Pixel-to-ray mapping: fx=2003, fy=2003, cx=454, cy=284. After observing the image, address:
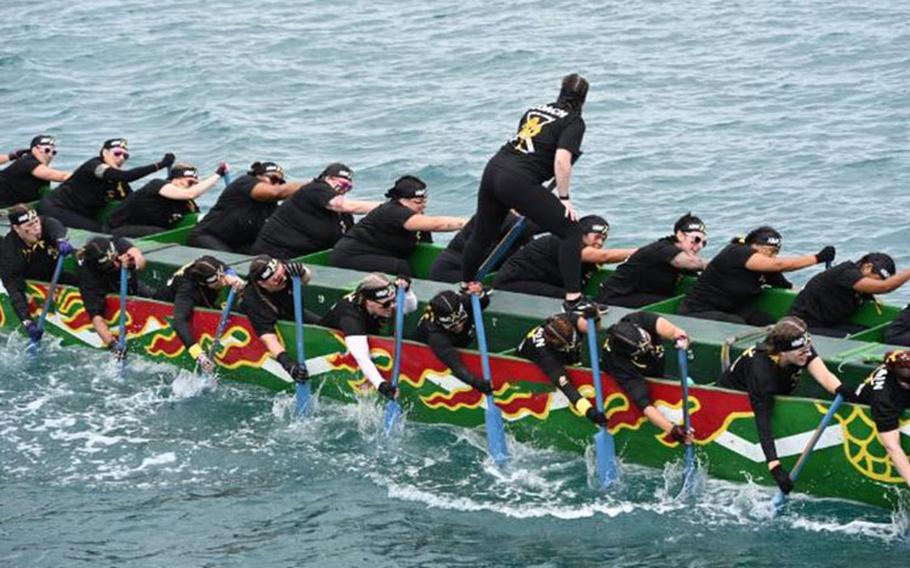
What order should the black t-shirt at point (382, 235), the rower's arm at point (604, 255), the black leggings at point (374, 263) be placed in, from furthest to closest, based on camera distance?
1. the black leggings at point (374, 263)
2. the black t-shirt at point (382, 235)
3. the rower's arm at point (604, 255)

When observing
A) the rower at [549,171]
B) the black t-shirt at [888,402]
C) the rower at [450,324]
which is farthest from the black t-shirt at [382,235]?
the black t-shirt at [888,402]

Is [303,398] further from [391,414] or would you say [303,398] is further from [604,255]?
[604,255]

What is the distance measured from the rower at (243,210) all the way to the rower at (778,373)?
684 centimetres

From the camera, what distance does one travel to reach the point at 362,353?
59.0 ft

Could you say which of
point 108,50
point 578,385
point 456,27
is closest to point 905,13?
point 456,27

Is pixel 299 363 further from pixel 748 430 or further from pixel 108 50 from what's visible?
pixel 108 50

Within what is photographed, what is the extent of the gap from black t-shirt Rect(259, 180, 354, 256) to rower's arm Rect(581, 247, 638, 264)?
2.98m

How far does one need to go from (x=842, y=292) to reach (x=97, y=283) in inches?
291

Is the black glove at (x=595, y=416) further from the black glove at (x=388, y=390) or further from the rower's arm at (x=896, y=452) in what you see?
the rower's arm at (x=896, y=452)

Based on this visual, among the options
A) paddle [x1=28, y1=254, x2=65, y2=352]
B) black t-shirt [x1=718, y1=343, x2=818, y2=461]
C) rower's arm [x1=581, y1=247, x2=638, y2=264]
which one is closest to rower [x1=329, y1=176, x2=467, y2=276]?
rower's arm [x1=581, y1=247, x2=638, y2=264]

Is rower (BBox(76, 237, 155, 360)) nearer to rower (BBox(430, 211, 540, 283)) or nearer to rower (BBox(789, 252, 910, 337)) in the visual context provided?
rower (BBox(430, 211, 540, 283))

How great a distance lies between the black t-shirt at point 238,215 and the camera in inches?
835

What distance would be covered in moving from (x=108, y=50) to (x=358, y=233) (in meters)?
21.0

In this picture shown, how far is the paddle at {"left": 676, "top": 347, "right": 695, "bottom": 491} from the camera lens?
1591cm
